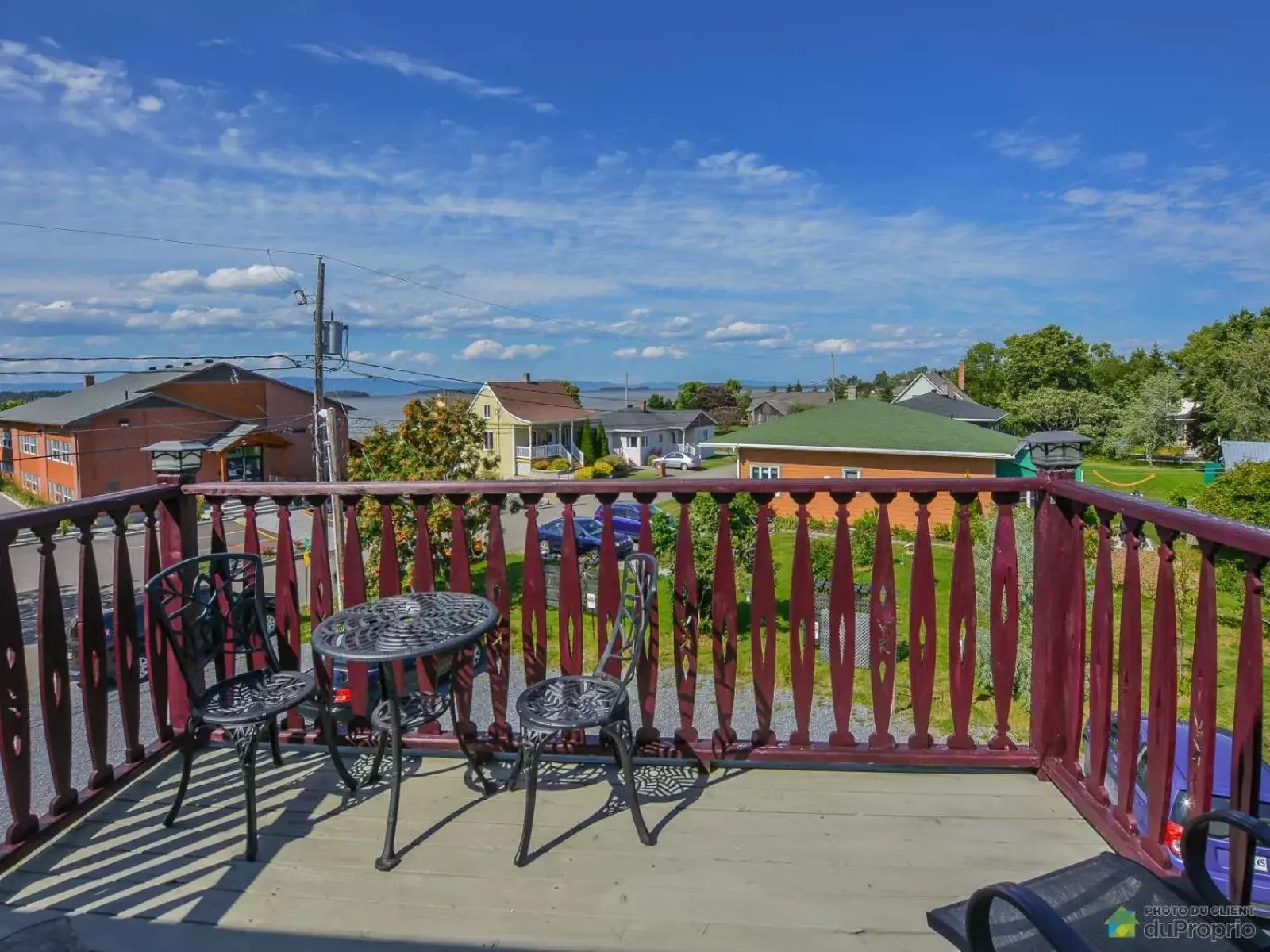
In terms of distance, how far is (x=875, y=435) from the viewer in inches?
723

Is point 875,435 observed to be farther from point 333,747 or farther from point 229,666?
point 333,747

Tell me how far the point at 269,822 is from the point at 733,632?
4.44 feet

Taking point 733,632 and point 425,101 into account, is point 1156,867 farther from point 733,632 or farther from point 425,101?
point 425,101

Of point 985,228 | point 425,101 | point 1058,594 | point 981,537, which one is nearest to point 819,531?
point 981,537

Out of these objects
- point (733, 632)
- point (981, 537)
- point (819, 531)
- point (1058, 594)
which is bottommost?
point (819, 531)

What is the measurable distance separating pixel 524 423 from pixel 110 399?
1474 centimetres

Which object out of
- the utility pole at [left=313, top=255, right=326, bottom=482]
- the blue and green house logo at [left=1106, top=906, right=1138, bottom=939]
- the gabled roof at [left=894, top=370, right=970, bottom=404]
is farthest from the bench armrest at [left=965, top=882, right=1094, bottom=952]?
the gabled roof at [left=894, top=370, right=970, bottom=404]

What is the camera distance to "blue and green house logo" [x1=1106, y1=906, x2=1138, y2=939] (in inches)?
41.7

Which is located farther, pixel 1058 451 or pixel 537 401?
pixel 537 401

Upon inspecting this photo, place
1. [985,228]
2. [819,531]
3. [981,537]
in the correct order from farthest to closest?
[985,228] → [819,531] → [981,537]

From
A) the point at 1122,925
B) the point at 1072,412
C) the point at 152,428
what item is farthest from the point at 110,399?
the point at 1072,412

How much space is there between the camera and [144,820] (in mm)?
1896

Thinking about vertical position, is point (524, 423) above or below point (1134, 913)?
above

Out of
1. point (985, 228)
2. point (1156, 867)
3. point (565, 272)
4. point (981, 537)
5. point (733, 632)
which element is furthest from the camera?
point (565, 272)
